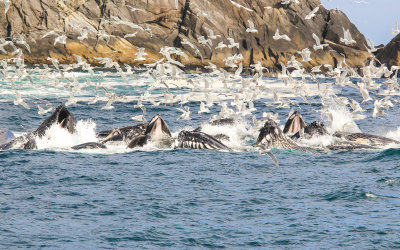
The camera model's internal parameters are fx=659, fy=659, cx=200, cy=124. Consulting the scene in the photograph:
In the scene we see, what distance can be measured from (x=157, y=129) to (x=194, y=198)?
6190 mm

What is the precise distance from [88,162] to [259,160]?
15.4 feet

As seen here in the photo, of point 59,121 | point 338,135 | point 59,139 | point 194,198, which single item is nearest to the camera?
point 194,198

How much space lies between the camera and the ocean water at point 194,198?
456 inches

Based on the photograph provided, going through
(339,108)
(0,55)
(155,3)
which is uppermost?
(155,3)

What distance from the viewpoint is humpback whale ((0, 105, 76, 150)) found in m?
19.3

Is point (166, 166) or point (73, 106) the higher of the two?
point (73, 106)

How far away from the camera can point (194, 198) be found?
46.2 ft

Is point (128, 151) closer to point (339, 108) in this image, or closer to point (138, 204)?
point (138, 204)

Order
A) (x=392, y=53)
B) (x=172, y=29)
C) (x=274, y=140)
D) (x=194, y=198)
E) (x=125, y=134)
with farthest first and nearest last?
(x=392, y=53) < (x=172, y=29) < (x=125, y=134) < (x=274, y=140) < (x=194, y=198)

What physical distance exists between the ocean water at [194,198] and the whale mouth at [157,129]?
51 cm

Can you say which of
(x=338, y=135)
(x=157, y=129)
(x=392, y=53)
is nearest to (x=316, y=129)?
(x=338, y=135)

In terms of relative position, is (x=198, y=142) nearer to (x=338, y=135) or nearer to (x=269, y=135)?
(x=269, y=135)

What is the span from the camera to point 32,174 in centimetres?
1606

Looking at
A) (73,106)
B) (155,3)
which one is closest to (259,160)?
(73,106)
